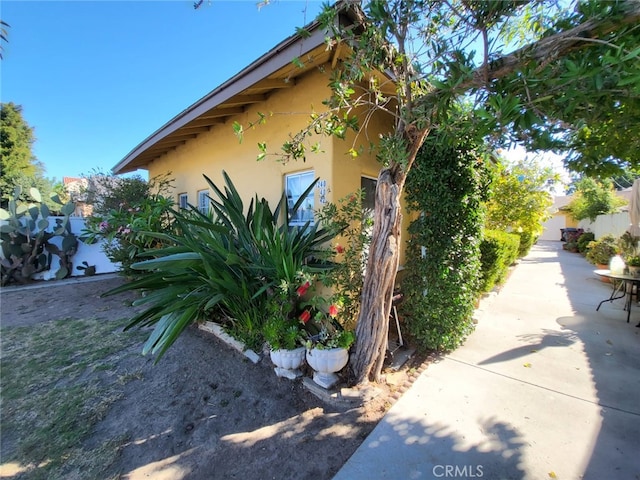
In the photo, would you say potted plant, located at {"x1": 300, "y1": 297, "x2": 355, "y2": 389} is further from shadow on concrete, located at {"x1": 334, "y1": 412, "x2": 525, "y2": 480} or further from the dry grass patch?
the dry grass patch

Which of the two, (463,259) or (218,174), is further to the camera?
(218,174)

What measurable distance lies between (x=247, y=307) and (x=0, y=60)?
429 cm

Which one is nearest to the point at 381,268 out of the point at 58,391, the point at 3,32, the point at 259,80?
the point at 259,80

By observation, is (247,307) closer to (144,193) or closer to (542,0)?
(542,0)

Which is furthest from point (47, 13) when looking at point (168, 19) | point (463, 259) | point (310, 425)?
point (463, 259)

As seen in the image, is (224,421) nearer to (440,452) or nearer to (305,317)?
(305,317)

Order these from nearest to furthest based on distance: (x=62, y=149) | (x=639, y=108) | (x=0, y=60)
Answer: (x=639, y=108) < (x=0, y=60) < (x=62, y=149)

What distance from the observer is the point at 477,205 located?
4.07 metres

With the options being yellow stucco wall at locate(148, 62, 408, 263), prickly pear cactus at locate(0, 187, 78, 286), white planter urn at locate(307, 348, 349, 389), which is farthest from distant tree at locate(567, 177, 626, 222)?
prickly pear cactus at locate(0, 187, 78, 286)

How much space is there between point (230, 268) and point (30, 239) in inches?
370

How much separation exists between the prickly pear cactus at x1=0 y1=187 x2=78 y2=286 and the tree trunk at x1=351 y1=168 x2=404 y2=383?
10.8 metres

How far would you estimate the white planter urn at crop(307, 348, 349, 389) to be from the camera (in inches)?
121

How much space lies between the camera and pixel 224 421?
275 cm

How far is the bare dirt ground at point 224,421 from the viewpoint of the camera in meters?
2.26
